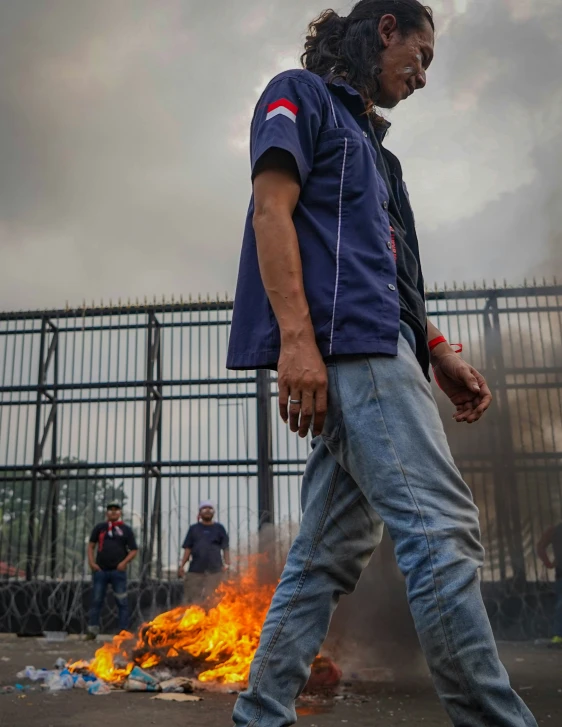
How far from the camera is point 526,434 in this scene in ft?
34.8

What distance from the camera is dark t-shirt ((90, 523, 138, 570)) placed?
33.1ft

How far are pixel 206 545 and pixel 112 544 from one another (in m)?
1.39

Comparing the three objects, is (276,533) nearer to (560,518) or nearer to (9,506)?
(560,518)

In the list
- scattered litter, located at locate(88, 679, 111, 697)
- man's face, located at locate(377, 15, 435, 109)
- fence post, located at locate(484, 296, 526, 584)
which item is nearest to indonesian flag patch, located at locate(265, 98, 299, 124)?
man's face, located at locate(377, 15, 435, 109)

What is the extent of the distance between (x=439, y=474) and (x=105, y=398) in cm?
1075

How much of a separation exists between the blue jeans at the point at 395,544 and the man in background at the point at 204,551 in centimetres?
772

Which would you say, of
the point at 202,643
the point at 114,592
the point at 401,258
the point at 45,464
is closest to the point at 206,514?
the point at 114,592

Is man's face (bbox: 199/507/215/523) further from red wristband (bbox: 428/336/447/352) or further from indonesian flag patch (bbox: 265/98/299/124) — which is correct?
indonesian flag patch (bbox: 265/98/299/124)

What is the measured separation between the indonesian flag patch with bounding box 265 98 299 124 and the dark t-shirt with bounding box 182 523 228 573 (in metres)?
8.36

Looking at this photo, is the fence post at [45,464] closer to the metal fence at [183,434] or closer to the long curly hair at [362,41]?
the metal fence at [183,434]

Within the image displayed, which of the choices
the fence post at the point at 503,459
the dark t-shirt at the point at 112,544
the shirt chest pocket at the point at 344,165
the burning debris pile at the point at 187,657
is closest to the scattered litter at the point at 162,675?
the burning debris pile at the point at 187,657

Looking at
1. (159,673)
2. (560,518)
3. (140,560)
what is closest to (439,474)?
(159,673)

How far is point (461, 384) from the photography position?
2.23m

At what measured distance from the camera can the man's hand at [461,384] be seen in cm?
220
